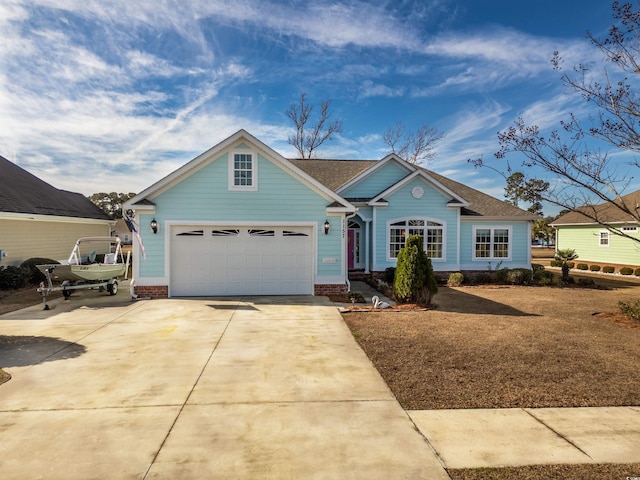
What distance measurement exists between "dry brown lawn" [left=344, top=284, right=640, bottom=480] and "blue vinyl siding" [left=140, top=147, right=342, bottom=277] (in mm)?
3657

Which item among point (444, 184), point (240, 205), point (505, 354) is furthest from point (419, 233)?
point (505, 354)

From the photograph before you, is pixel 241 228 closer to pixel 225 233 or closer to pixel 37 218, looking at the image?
pixel 225 233

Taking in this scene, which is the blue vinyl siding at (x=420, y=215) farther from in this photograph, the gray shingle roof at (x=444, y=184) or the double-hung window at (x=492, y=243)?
the double-hung window at (x=492, y=243)

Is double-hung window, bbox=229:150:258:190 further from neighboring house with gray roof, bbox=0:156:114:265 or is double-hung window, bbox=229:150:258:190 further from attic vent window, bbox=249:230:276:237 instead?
neighboring house with gray roof, bbox=0:156:114:265

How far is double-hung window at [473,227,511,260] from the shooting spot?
714 inches

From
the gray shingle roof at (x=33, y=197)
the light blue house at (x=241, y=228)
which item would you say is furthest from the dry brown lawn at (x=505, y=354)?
the gray shingle roof at (x=33, y=197)

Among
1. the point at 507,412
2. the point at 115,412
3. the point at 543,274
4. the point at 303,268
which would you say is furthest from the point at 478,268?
the point at 115,412

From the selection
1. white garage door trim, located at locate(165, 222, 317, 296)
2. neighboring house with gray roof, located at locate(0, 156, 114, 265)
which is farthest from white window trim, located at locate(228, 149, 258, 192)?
neighboring house with gray roof, located at locate(0, 156, 114, 265)

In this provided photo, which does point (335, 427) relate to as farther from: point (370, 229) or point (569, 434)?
point (370, 229)

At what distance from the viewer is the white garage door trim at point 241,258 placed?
1216 centimetres

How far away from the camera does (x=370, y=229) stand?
56.8 feet

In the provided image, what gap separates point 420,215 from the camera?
17.2m

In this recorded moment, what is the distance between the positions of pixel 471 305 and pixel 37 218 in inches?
776

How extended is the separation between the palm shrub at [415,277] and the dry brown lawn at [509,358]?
0.74 m
